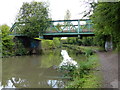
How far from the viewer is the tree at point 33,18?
54.6 feet

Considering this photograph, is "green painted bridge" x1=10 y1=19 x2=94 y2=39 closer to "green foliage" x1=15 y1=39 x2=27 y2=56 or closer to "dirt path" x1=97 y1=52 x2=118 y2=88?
"green foliage" x1=15 y1=39 x2=27 y2=56

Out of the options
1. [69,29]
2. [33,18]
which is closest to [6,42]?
[33,18]

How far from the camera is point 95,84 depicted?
430 centimetres

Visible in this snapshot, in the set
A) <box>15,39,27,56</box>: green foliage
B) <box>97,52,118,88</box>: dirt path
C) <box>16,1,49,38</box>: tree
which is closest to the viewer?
<box>97,52,118,88</box>: dirt path

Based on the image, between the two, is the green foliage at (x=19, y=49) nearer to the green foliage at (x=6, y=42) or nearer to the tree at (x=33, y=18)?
the green foliage at (x=6, y=42)

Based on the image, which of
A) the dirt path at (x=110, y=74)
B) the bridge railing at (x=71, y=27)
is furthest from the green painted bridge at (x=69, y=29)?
the dirt path at (x=110, y=74)

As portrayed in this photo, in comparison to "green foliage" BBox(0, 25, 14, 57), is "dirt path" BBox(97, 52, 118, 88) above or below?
below

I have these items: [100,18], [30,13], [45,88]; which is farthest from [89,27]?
[45,88]

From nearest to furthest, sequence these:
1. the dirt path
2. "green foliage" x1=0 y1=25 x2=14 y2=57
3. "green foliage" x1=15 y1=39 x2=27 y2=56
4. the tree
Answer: the dirt path → "green foliage" x1=0 y1=25 x2=14 y2=57 → "green foliage" x1=15 y1=39 x2=27 y2=56 → the tree

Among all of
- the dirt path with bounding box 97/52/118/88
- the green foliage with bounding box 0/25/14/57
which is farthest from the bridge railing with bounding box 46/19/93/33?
the dirt path with bounding box 97/52/118/88

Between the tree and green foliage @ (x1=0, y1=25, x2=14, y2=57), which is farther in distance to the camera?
the tree

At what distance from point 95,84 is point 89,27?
13061 mm

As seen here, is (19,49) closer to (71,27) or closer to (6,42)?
(6,42)

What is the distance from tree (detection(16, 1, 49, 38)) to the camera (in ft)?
54.6
